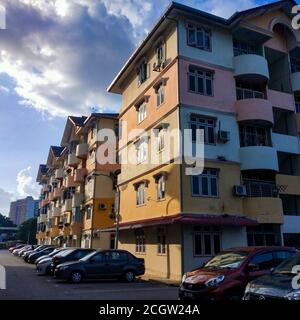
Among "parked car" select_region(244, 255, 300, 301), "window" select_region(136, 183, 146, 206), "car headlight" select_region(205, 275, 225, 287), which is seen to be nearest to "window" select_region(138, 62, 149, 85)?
"window" select_region(136, 183, 146, 206)

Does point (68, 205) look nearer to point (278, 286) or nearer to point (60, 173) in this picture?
point (60, 173)

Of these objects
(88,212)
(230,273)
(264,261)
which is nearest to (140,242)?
(88,212)

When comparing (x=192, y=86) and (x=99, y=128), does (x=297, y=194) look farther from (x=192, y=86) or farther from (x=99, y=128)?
(x=99, y=128)

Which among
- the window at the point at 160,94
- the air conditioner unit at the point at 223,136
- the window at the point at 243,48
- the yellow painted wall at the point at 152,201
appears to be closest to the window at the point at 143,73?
the window at the point at 160,94

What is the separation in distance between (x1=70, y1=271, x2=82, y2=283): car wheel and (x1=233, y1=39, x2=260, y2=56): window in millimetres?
17455

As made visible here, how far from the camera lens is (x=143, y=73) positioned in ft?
91.5

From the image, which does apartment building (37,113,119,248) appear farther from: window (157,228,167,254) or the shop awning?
the shop awning

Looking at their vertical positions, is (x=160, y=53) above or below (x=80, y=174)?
above

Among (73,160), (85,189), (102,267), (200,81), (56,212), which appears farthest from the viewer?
(56,212)

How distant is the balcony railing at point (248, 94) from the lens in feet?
Answer: 81.4

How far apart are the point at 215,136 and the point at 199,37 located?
21.9 ft

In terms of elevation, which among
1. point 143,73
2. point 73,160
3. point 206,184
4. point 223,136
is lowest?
point 206,184

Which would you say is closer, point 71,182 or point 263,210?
point 263,210
